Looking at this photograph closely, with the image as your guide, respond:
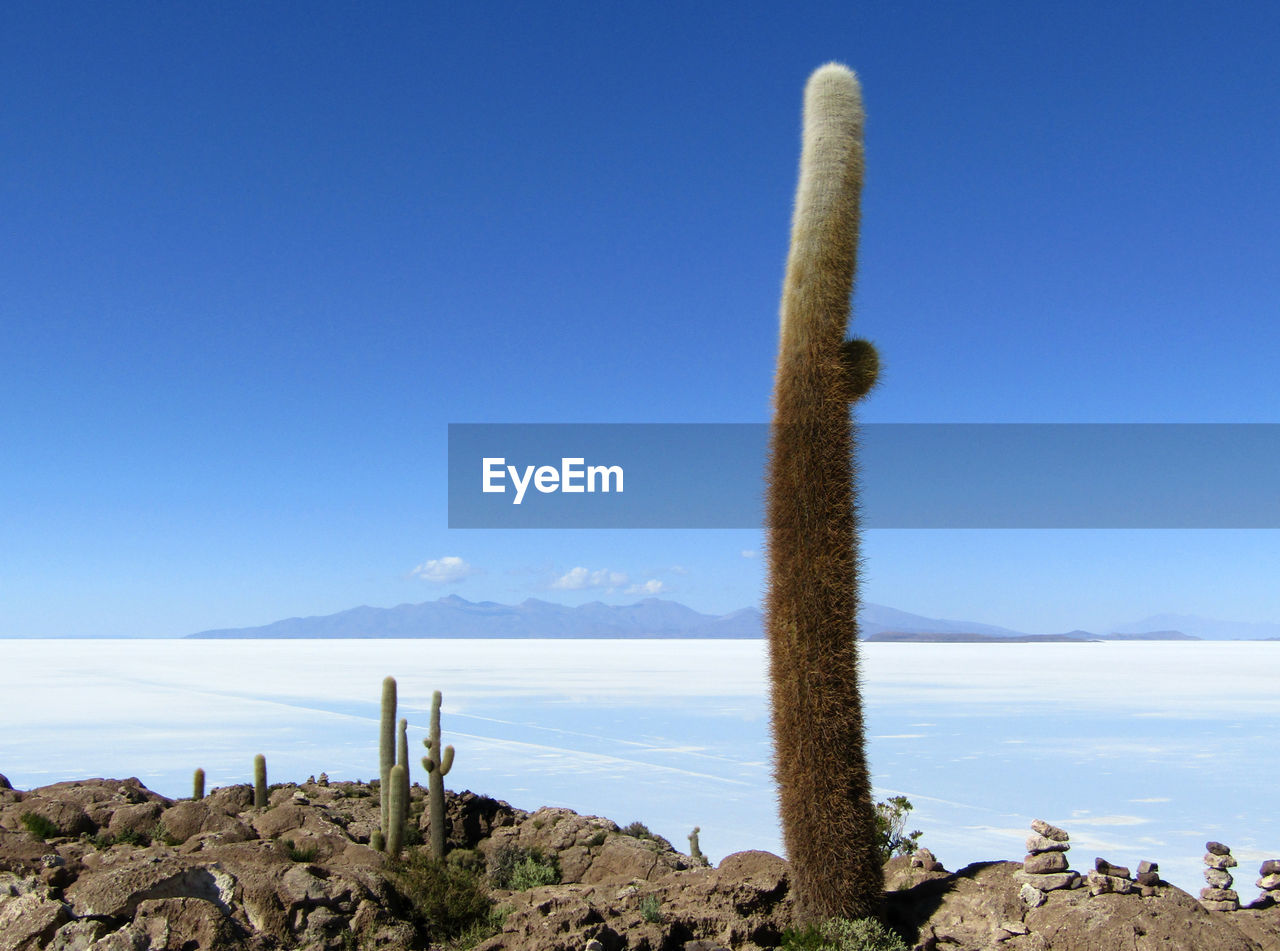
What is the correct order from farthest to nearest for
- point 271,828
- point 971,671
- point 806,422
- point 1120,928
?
1. point 971,671
2. point 271,828
3. point 806,422
4. point 1120,928

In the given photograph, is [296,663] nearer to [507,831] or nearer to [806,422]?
[507,831]

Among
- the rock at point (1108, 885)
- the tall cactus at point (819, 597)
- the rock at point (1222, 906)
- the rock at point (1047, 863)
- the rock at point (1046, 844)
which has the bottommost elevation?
the rock at point (1222, 906)

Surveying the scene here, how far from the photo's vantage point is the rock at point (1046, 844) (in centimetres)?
1141

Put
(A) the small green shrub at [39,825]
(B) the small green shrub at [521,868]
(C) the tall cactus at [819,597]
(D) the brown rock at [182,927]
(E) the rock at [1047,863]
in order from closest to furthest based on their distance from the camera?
(D) the brown rock at [182,927], (C) the tall cactus at [819,597], (E) the rock at [1047,863], (B) the small green shrub at [521,868], (A) the small green shrub at [39,825]

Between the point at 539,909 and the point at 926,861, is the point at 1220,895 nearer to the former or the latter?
the point at 926,861

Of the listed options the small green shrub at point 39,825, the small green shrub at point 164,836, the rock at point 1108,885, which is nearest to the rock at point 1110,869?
the rock at point 1108,885

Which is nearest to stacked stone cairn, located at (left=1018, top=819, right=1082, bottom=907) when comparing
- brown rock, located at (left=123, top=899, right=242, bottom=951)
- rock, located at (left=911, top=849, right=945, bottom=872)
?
rock, located at (left=911, top=849, right=945, bottom=872)

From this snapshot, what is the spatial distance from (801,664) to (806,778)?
1.22 m

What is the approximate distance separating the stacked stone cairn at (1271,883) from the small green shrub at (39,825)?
1733 cm

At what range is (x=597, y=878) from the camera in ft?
49.1

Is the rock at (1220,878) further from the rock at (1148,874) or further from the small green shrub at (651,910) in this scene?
the small green shrub at (651,910)

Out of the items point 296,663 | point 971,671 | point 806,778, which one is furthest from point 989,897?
point 296,663

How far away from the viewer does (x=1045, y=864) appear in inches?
448

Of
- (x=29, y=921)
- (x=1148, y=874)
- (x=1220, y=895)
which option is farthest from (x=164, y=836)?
(x=1220, y=895)
